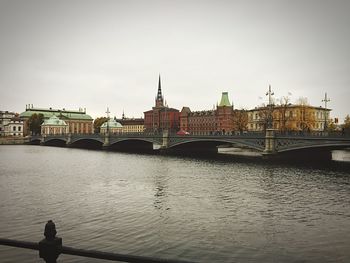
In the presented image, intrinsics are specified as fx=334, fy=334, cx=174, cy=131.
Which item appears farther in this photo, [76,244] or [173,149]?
[173,149]

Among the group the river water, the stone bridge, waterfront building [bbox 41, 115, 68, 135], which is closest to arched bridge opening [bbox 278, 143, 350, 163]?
the stone bridge

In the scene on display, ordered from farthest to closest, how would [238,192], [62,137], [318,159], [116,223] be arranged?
1. [62,137]
2. [318,159]
3. [238,192]
4. [116,223]

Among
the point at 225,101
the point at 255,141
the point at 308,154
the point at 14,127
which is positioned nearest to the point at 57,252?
the point at 255,141

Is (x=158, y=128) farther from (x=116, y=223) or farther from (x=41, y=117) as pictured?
(x=116, y=223)

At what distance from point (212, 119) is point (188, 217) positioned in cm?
15033

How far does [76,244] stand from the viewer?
1415 cm

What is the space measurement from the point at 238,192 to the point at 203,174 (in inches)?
469

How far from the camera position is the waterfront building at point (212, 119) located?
158m

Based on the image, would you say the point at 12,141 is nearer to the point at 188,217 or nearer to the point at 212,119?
the point at 212,119

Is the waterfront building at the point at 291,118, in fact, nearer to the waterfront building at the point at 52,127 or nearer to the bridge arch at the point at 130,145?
the bridge arch at the point at 130,145

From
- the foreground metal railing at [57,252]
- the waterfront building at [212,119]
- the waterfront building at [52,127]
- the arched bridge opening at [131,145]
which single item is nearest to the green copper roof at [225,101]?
the waterfront building at [212,119]

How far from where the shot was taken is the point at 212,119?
167750 mm

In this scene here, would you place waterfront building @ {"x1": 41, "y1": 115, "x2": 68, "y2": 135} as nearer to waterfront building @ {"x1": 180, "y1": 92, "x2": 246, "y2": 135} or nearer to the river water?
waterfront building @ {"x1": 180, "y1": 92, "x2": 246, "y2": 135}

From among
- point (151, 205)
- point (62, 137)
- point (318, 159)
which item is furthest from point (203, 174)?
point (62, 137)
